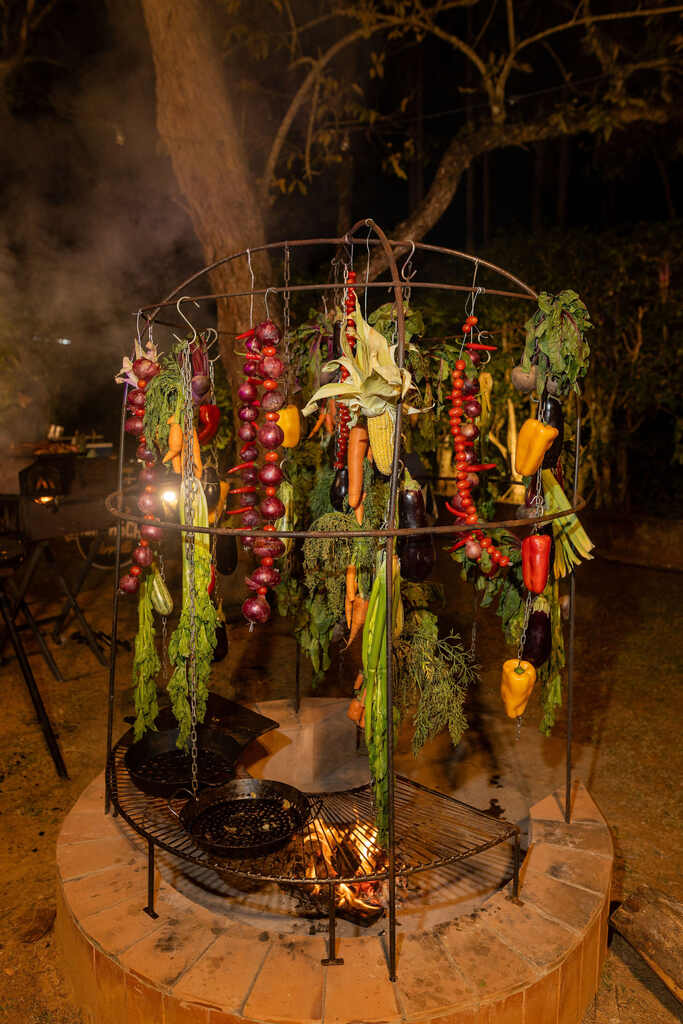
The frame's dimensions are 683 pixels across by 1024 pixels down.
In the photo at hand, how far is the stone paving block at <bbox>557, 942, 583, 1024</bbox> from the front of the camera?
226 cm

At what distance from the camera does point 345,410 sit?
2.72m

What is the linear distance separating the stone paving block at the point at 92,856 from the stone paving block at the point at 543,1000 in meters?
1.42

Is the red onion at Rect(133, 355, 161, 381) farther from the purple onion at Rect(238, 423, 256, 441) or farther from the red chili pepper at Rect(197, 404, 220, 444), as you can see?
the purple onion at Rect(238, 423, 256, 441)

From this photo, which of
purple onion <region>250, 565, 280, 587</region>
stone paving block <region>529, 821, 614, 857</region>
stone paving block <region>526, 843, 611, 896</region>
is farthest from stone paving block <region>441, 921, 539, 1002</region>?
purple onion <region>250, 565, 280, 587</region>

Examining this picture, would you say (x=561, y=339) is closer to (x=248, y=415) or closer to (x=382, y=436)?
(x=382, y=436)

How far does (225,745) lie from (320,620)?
0.67m

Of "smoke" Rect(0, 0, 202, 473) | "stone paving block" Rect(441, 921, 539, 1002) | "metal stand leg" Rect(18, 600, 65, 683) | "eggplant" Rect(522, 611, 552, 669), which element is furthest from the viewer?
"smoke" Rect(0, 0, 202, 473)

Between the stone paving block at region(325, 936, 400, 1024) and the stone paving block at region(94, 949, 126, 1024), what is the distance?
643 mm

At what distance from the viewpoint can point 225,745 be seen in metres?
3.14

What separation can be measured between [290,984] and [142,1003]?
1.49ft

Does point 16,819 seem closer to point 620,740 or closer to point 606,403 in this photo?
point 620,740

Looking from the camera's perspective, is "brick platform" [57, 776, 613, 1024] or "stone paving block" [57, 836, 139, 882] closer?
"brick platform" [57, 776, 613, 1024]

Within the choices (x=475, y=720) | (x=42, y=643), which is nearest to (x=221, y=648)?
(x=475, y=720)

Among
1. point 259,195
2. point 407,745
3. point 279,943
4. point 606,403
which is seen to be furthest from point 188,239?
point 279,943
